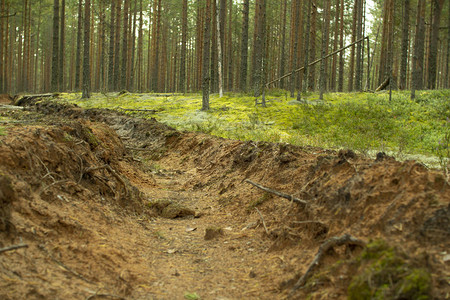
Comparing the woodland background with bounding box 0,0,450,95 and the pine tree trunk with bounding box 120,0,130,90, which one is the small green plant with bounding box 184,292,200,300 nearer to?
the woodland background with bounding box 0,0,450,95

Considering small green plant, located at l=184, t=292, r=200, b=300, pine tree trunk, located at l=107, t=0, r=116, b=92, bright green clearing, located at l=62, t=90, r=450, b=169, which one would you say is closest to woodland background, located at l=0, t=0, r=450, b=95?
pine tree trunk, located at l=107, t=0, r=116, b=92

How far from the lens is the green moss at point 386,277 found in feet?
7.31

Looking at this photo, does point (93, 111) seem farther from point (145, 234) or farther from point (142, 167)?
point (145, 234)

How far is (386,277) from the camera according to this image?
94.2 inches

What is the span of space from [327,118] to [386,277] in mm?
12557

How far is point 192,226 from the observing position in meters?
5.46

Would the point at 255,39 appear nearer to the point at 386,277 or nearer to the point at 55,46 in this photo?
the point at 55,46

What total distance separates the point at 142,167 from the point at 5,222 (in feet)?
20.3

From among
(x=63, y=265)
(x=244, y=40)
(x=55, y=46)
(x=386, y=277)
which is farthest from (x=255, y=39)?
(x=386, y=277)

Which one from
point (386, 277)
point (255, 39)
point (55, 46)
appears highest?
point (255, 39)

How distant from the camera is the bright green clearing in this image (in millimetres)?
11109

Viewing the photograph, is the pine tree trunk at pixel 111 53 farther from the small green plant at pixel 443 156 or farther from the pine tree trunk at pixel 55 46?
the small green plant at pixel 443 156

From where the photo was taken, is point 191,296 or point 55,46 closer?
point 191,296

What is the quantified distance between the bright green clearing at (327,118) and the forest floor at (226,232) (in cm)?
518
